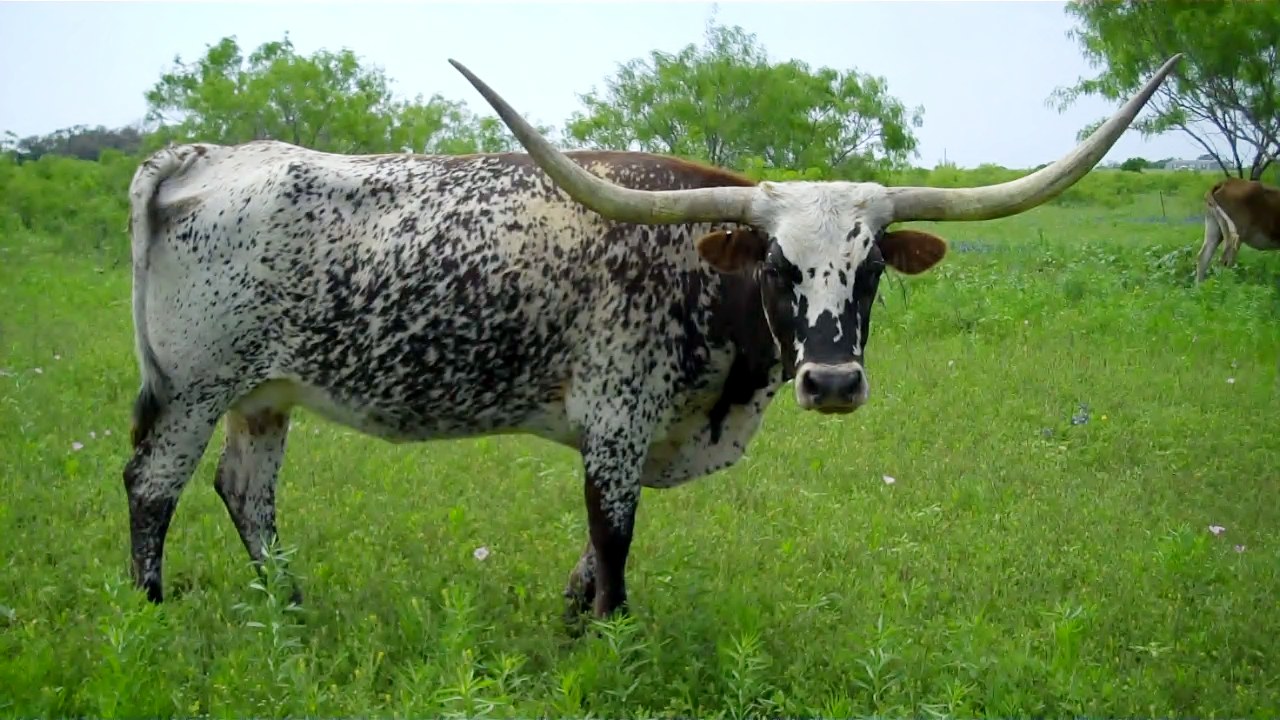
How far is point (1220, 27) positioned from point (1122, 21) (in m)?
1.65

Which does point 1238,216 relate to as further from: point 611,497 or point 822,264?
point 611,497

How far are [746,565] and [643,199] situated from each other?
1962 mm

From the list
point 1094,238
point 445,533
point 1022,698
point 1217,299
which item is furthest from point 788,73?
point 1022,698

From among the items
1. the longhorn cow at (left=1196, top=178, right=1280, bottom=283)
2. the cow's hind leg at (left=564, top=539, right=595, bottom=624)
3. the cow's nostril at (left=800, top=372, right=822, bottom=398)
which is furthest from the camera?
the longhorn cow at (left=1196, top=178, right=1280, bottom=283)

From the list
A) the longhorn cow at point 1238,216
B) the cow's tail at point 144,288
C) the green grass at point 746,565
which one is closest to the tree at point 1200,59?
the longhorn cow at point 1238,216

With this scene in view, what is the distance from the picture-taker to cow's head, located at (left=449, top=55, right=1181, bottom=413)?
365 centimetres

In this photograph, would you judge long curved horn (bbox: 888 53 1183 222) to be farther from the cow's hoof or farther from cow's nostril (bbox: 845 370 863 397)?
the cow's hoof

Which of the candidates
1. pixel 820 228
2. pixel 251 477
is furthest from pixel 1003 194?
pixel 251 477

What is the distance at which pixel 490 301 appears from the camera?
4.23 meters

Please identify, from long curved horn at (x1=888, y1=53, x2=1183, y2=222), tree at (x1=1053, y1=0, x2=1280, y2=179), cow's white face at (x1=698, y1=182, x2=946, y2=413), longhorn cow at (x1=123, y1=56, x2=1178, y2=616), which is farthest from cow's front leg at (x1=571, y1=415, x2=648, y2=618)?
tree at (x1=1053, y1=0, x2=1280, y2=179)

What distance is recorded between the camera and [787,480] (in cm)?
636

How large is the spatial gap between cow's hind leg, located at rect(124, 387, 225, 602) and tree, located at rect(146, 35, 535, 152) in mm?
5485

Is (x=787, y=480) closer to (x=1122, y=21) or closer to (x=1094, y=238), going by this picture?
(x=1122, y=21)

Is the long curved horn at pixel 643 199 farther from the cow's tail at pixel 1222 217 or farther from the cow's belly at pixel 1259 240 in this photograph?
the cow's belly at pixel 1259 240
